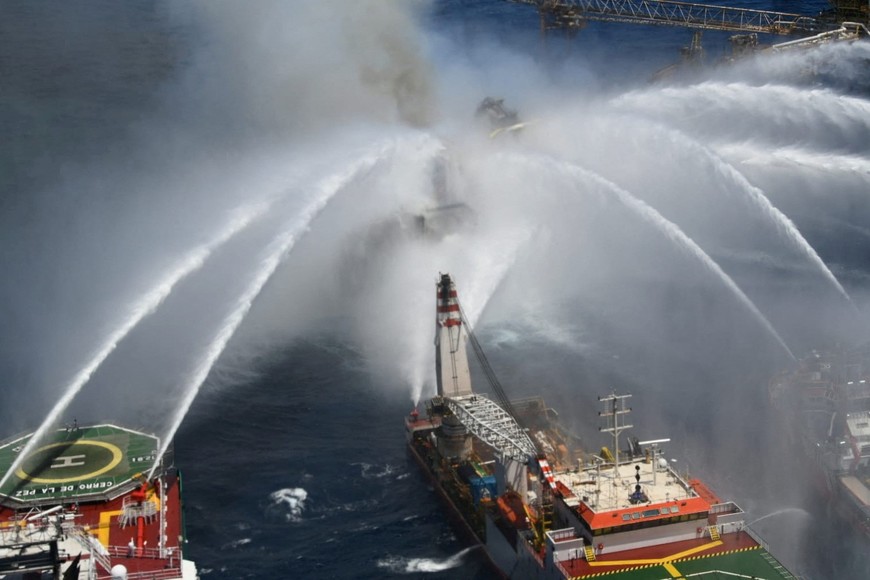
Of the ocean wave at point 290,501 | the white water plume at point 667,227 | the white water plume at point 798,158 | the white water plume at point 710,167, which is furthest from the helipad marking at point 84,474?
the white water plume at point 798,158

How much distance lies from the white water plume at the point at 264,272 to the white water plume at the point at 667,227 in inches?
772

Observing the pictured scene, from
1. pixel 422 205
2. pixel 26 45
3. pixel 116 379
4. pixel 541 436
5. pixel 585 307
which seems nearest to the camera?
pixel 541 436

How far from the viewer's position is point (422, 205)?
363 ft

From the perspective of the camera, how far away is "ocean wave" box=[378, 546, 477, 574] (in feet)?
230

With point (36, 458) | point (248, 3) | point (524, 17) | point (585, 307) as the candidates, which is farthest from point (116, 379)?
point (524, 17)

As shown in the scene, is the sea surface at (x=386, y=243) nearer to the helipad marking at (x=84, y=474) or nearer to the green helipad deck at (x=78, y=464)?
the green helipad deck at (x=78, y=464)

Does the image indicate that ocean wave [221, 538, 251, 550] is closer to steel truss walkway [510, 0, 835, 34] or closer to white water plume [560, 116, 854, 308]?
white water plume [560, 116, 854, 308]

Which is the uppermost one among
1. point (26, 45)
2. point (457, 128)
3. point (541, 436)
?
point (26, 45)

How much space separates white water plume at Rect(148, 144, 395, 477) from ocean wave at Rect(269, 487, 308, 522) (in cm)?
745

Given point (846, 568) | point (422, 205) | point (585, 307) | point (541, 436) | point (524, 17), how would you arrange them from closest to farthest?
point (846, 568)
point (541, 436)
point (585, 307)
point (422, 205)
point (524, 17)

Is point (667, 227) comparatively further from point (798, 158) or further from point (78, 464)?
point (78, 464)

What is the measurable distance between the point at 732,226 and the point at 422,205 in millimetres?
30152

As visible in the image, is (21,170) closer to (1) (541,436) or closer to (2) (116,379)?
(2) (116,379)

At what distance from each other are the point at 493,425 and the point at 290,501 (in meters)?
13.5
